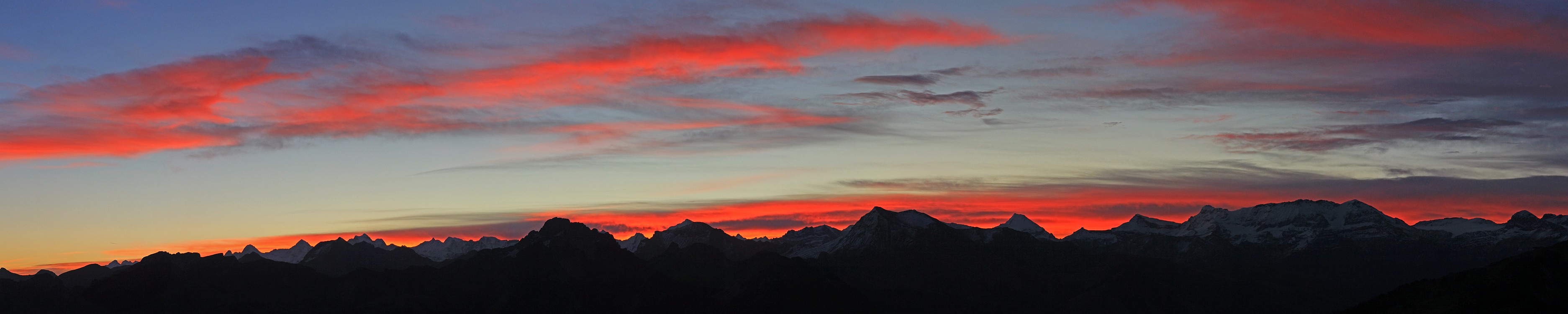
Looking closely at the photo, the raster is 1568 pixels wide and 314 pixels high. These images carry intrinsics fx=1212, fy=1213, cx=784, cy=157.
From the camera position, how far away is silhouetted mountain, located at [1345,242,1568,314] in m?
Result: 121

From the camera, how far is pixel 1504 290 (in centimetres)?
12231

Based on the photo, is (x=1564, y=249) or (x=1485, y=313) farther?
(x=1564, y=249)

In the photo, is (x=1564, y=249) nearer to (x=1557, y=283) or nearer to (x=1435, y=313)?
(x=1557, y=283)

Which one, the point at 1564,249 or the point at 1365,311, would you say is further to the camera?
the point at 1365,311

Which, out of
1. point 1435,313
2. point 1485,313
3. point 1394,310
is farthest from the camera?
point 1394,310

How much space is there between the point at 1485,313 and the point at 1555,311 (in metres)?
9.81

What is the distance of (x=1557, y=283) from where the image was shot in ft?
412

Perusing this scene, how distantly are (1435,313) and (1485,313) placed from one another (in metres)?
8.26

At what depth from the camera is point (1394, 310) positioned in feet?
437

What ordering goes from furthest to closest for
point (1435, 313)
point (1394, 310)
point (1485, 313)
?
point (1394, 310) → point (1435, 313) → point (1485, 313)

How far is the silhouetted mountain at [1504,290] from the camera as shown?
4751 inches

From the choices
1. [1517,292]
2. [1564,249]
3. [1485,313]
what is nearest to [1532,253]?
[1564,249]

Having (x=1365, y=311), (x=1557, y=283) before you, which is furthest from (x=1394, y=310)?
(x=1557, y=283)

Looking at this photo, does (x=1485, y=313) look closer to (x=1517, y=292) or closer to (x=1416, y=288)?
(x=1517, y=292)
